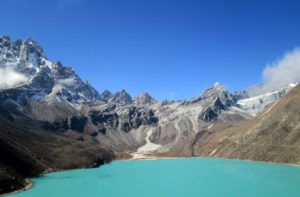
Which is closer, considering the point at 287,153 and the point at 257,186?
the point at 257,186

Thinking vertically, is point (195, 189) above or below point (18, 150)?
below

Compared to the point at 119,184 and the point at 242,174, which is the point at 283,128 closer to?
the point at 242,174

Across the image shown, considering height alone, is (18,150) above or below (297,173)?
above

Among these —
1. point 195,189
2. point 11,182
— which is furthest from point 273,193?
point 11,182

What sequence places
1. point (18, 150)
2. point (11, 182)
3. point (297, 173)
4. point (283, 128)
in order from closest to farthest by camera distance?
point (11, 182), point (297, 173), point (18, 150), point (283, 128)

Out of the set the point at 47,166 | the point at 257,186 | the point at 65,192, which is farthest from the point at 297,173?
the point at 47,166

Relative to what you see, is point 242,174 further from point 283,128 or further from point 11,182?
point 11,182

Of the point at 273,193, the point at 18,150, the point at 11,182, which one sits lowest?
the point at 273,193

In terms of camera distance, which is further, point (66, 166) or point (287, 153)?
point (66, 166)

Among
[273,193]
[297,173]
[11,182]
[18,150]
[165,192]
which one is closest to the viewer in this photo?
[273,193]
